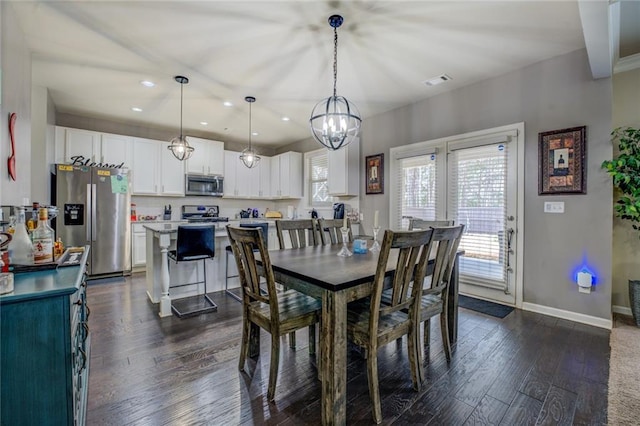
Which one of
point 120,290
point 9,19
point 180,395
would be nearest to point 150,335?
point 180,395

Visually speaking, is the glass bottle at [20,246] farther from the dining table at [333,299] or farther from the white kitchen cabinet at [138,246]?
the white kitchen cabinet at [138,246]

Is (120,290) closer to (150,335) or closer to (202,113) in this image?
(150,335)

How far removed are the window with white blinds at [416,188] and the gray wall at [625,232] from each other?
6.20 feet

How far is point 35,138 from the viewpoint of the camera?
146 inches

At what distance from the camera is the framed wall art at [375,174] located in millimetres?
4738

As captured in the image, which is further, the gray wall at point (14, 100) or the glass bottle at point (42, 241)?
the gray wall at point (14, 100)

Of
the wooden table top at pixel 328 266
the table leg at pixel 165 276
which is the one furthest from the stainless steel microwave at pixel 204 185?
the wooden table top at pixel 328 266

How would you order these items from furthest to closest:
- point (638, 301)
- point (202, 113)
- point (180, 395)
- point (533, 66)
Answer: point (202, 113) < point (533, 66) < point (638, 301) < point (180, 395)

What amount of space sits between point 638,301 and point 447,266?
227 centimetres

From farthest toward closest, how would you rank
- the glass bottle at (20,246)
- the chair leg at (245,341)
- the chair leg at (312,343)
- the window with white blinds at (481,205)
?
the window with white blinds at (481,205)
the chair leg at (312,343)
the chair leg at (245,341)
the glass bottle at (20,246)

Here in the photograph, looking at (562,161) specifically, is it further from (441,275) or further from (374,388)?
(374,388)

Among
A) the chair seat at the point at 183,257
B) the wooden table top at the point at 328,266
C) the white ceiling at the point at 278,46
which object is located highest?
the white ceiling at the point at 278,46

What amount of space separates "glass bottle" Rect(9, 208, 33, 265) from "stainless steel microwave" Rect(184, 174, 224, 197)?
451cm

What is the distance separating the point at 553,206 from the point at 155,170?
6109mm
